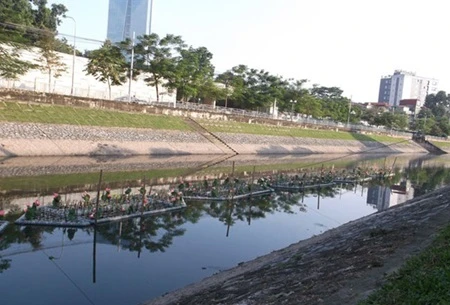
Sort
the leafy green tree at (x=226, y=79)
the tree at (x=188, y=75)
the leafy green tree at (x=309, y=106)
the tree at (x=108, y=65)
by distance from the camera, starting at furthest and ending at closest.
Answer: the leafy green tree at (x=309, y=106) < the leafy green tree at (x=226, y=79) < the tree at (x=188, y=75) < the tree at (x=108, y=65)

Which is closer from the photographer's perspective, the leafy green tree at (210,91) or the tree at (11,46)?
the tree at (11,46)

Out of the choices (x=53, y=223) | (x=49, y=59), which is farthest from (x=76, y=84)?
(x=53, y=223)

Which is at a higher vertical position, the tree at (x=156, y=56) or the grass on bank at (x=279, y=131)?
the tree at (x=156, y=56)

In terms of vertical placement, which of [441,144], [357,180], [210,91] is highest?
[210,91]

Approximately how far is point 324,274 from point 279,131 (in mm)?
69624

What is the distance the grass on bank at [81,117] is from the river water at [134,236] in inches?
279

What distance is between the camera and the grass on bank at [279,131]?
222 ft

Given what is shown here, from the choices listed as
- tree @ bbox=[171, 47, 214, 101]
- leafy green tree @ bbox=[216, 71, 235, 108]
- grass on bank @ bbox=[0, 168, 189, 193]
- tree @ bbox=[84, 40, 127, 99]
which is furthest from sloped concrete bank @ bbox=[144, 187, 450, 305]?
leafy green tree @ bbox=[216, 71, 235, 108]

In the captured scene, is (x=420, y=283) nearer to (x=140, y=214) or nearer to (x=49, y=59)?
(x=140, y=214)

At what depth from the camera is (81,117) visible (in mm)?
49938

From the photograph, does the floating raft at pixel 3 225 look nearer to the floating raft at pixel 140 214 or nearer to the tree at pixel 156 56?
the floating raft at pixel 140 214

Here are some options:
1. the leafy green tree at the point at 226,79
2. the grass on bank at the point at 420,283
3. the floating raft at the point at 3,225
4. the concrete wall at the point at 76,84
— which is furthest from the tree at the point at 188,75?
the grass on bank at the point at 420,283

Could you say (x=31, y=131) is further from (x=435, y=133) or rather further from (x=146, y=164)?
(x=435, y=133)

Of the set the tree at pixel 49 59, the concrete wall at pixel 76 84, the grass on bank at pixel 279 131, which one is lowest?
the grass on bank at pixel 279 131
